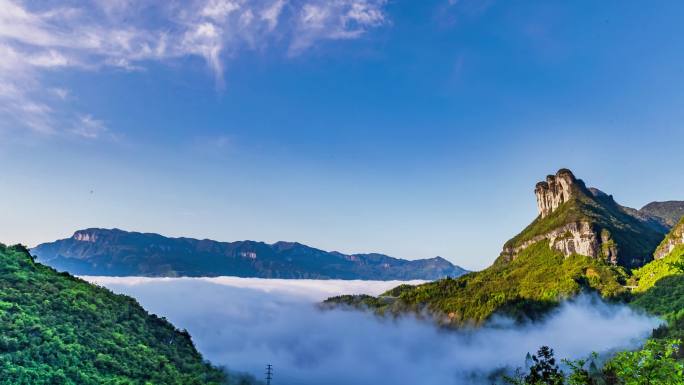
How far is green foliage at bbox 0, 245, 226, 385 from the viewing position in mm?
58062

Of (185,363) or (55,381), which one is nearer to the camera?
(55,381)

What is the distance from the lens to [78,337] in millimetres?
68812

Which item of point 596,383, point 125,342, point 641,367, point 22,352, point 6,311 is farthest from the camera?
point 125,342

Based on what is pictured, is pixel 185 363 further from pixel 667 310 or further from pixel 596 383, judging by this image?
pixel 667 310

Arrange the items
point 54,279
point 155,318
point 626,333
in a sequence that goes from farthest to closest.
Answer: point 626,333, point 155,318, point 54,279

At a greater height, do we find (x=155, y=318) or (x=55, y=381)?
(x=155, y=318)

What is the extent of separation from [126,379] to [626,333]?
20968 centimetres

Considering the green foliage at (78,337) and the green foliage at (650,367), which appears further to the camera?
the green foliage at (78,337)

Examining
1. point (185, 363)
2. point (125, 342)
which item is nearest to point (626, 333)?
point (185, 363)

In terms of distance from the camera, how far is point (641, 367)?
24.4 m

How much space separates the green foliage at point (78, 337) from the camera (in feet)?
190

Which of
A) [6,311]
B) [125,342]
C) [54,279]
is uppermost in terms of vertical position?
[54,279]

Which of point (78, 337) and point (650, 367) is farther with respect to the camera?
point (78, 337)

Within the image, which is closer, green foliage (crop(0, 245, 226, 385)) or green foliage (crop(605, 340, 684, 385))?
green foliage (crop(605, 340, 684, 385))
